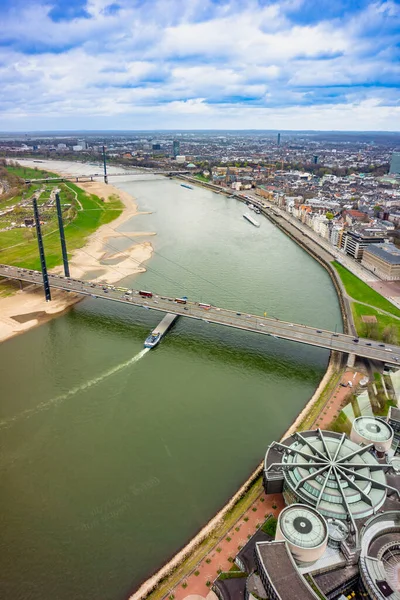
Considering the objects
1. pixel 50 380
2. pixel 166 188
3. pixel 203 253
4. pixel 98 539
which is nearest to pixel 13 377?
pixel 50 380

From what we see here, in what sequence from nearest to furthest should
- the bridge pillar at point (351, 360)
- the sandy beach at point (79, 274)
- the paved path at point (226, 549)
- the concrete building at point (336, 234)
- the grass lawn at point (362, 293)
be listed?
1. the paved path at point (226, 549)
2. the bridge pillar at point (351, 360)
3. the sandy beach at point (79, 274)
4. the grass lawn at point (362, 293)
5. the concrete building at point (336, 234)

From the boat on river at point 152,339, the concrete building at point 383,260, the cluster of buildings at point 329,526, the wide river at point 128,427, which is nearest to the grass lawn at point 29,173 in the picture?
the wide river at point 128,427

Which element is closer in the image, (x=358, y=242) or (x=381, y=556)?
(x=381, y=556)

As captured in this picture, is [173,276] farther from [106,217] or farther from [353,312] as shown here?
[106,217]

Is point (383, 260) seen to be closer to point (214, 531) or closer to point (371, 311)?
point (371, 311)

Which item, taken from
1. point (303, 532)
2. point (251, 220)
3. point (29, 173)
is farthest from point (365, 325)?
point (29, 173)

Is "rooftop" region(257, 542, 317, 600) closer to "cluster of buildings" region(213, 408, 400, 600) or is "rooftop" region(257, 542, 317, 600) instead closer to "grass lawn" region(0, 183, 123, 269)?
"cluster of buildings" region(213, 408, 400, 600)

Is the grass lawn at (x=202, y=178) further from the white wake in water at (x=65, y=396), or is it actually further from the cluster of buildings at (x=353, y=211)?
the white wake in water at (x=65, y=396)
